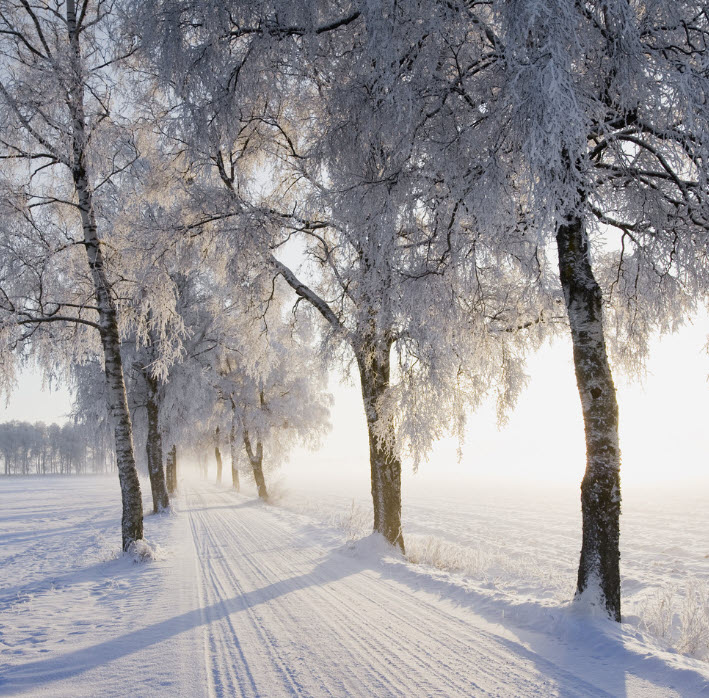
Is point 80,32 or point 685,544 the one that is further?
point 685,544

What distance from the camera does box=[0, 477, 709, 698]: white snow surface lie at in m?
3.45

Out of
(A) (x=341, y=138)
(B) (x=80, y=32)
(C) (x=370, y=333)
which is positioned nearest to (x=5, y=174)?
(B) (x=80, y=32)

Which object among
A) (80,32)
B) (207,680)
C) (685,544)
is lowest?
(685,544)

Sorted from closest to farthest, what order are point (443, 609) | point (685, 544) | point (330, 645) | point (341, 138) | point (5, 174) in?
point (330, 645), point (443, 609), point (341, 138), point (5, 174), point (685, 544)

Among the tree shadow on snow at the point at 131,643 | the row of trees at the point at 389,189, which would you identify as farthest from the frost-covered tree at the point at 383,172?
the tree shadow on snow at the point at 131,643

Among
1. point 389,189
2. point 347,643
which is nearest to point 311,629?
point 347,643

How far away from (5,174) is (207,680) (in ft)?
29.5

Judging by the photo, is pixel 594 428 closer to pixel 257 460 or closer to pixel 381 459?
pixel 381 459

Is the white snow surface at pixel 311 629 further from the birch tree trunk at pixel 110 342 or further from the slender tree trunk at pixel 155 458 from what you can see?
the slender tree trunk at pixel 155 458

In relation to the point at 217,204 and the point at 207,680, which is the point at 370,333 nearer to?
the point at 217,204

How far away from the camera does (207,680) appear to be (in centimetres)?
348

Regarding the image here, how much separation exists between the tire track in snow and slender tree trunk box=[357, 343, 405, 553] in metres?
1.92

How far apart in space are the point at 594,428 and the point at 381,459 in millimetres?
4945

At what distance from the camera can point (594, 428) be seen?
5035 mm
